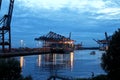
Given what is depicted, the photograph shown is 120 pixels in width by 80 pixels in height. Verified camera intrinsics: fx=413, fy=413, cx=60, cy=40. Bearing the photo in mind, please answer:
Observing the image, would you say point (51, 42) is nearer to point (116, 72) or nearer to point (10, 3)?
point (10, 3)

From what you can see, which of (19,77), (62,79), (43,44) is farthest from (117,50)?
(43,44)

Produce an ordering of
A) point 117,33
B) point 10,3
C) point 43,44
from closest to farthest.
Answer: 1. point 117,33
2. point 10,3
3. point 43,44

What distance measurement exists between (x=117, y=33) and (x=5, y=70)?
31.3 ft

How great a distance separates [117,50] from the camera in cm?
3109

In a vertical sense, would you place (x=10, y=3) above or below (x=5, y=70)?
above

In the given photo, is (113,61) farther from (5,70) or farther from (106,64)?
(5,70)

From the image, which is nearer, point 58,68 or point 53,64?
point 58,68

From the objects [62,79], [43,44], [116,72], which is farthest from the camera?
[43,44]

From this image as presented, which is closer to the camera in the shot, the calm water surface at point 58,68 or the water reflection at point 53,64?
the calm water surface at point 58,68

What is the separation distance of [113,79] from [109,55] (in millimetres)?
2041

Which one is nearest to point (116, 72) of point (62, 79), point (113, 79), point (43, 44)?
point (113, 79)

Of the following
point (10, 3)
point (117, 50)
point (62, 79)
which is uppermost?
point (10, 3)

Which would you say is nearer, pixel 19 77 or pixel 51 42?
pixel 19 77

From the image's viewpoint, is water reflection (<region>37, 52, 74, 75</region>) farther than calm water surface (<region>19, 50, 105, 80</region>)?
Yes
